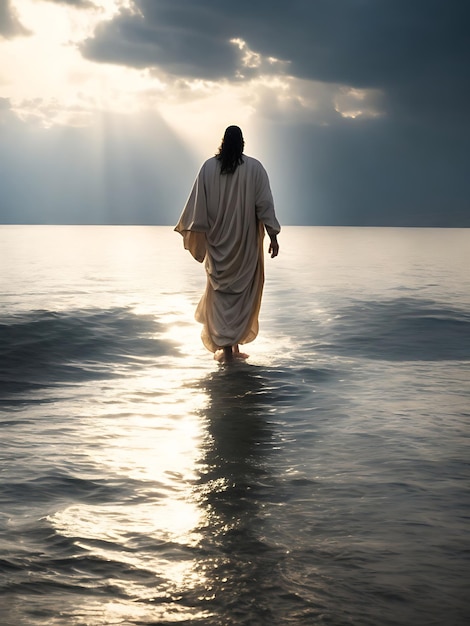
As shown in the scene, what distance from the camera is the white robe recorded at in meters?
9.07

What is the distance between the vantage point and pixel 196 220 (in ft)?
29.9

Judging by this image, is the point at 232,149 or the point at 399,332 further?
the point at 399,332

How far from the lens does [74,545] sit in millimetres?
3670

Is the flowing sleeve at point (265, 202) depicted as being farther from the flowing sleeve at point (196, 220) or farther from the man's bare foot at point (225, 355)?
the man's bare foot at point (225, 355)

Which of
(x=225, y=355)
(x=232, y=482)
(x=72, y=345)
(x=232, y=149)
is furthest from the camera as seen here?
(x=72, y=345)

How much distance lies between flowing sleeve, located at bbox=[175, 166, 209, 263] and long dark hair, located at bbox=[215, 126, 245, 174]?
0.90ft

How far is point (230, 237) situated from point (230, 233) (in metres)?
0.05

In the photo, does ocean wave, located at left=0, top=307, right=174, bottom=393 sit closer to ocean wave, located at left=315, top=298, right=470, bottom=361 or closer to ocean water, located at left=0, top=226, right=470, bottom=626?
ocean water, located at left=0, top=226, right=470, bottom=626

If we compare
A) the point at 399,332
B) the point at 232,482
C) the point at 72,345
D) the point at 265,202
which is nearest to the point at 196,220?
the point at 265,202

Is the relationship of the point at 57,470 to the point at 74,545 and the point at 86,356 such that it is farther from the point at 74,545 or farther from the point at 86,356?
the point at 86,356

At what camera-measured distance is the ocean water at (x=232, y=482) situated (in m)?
3.18

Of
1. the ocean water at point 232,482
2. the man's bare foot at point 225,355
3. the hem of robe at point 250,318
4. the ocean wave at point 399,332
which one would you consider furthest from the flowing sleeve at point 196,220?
the ocean wave at point 399,332

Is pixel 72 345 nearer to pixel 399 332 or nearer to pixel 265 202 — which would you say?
pixel 265 202

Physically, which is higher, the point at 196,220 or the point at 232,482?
the point at 196,220
